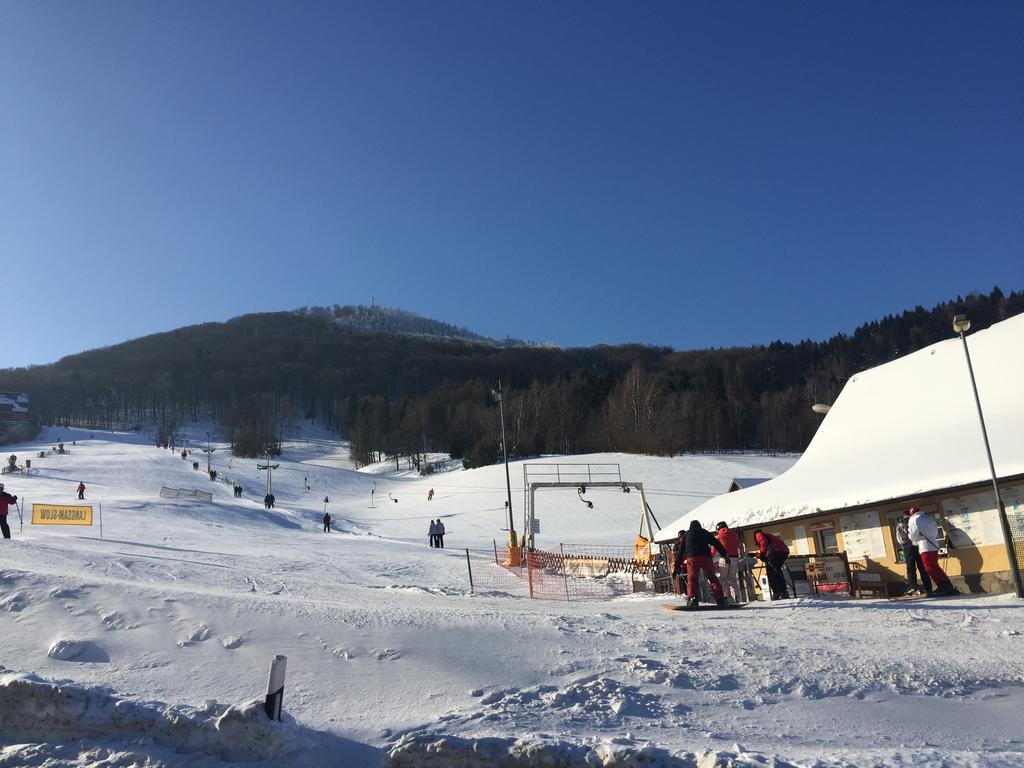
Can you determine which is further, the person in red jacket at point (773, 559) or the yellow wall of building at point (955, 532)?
the yellow wall of building at point (955, 532)

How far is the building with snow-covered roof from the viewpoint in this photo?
47.5 ft

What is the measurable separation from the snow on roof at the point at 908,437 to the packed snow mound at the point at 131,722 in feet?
45.1

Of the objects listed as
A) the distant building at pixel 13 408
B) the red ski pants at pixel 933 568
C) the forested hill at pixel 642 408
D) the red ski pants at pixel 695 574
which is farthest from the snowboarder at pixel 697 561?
the distant building at pixel 13 408

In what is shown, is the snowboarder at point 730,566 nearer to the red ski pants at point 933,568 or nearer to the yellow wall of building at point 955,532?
the red ski pants at point 933,568

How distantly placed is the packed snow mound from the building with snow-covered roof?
45.2 ft

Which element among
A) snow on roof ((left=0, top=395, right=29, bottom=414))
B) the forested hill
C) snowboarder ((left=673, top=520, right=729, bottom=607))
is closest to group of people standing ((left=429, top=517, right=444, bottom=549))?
snowboarder ((left=673, top=520, right=729, bottom=607))

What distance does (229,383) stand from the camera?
18938 centimetres

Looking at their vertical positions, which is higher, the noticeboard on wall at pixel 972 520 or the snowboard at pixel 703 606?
the noticeboard on wall at pixel 972 520

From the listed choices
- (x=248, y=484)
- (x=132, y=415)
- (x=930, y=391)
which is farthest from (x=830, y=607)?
(x=132, y=415)

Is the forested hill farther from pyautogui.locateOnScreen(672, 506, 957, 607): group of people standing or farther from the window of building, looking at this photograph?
pyautogui.locateOnScreen(672, 506, 957, 607): group of people standing

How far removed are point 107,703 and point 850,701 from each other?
20.4 feet

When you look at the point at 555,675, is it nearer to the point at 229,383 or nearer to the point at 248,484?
the point at 248,484

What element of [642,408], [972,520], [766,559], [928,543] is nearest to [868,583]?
[928,543]

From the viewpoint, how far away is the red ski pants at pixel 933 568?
1339 centimetres
